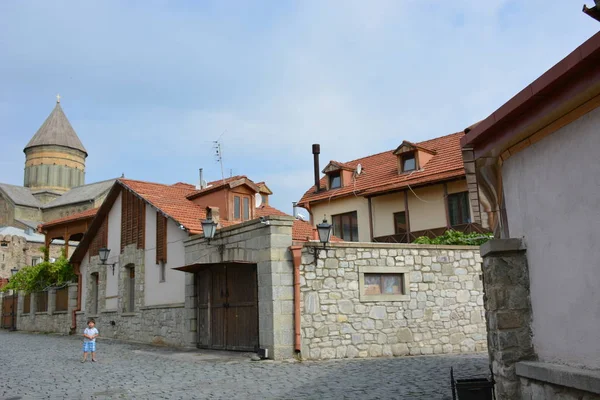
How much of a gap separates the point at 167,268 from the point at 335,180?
1306 centimetres

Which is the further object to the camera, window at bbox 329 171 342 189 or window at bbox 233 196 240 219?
window at bbox 329 171 342 189

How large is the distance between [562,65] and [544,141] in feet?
3.37

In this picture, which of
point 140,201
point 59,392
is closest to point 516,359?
point 59,392

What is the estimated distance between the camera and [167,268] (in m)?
17.8

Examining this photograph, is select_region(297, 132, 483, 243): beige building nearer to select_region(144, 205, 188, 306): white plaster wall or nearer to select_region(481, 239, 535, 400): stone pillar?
select_region(144, 205, 188, 306): white plaster wall

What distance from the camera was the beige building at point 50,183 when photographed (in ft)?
203

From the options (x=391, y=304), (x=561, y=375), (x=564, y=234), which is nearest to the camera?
(x=561, y=375)

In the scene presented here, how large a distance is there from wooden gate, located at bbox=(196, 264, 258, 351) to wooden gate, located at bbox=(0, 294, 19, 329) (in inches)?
739

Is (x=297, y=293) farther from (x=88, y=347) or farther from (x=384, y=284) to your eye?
(x=88, y=347)

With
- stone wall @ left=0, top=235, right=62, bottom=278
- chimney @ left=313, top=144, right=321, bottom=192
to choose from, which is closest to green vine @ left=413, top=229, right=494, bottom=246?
chimney @ left=313, top=144, right=321, bottom=192

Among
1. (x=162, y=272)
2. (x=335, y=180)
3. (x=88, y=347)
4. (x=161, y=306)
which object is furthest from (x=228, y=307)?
(x=335, y=180)

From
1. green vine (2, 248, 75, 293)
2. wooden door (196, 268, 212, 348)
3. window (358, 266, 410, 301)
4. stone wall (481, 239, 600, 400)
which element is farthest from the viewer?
green vine (2, 248, 75, 293)

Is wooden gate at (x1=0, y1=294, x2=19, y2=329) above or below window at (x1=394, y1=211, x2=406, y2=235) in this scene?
below

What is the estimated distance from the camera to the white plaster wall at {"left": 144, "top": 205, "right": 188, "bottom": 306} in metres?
17.1
